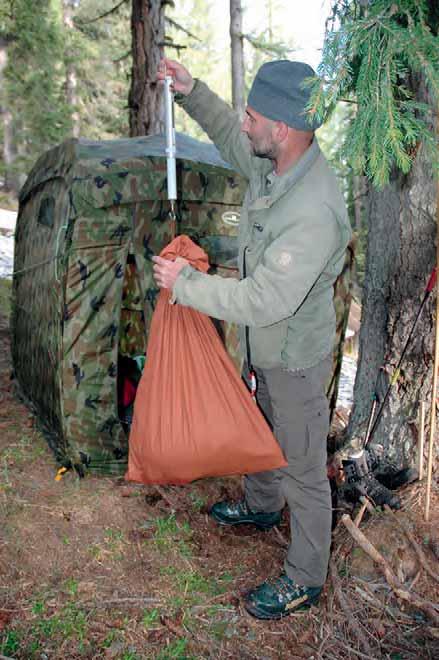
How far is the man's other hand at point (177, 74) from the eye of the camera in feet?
9.27

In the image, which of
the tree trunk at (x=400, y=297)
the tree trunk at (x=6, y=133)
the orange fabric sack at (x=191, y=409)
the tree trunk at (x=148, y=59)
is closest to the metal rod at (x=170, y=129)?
the orange fabric sack at (x=191, y=409)

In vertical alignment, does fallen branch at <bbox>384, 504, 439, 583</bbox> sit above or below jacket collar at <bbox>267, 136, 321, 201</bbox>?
below

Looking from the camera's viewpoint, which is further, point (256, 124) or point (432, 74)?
point (256, 124)

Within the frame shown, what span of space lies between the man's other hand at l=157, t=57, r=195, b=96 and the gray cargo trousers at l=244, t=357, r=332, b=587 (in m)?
1.44

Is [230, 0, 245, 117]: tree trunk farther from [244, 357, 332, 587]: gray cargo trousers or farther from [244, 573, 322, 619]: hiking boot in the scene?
[244, 573, 322, 619]: hiking boot

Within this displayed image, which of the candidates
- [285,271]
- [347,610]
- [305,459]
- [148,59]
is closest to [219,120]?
[285,271]

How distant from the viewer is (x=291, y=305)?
2211 millimetres

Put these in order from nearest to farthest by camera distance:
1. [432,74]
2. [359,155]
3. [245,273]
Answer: [432,74] → [359,155] → [245,273]

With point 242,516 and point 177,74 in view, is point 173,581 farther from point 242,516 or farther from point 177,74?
point 177,74

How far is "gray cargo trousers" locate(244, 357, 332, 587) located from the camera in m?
2.51

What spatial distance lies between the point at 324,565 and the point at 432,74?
200cm

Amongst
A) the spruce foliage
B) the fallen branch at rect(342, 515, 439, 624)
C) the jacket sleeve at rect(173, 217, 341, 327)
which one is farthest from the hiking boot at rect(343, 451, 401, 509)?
the spruce foliage

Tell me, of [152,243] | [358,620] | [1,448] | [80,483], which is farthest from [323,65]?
[1,448]

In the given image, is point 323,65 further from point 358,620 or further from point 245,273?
point 358,620
